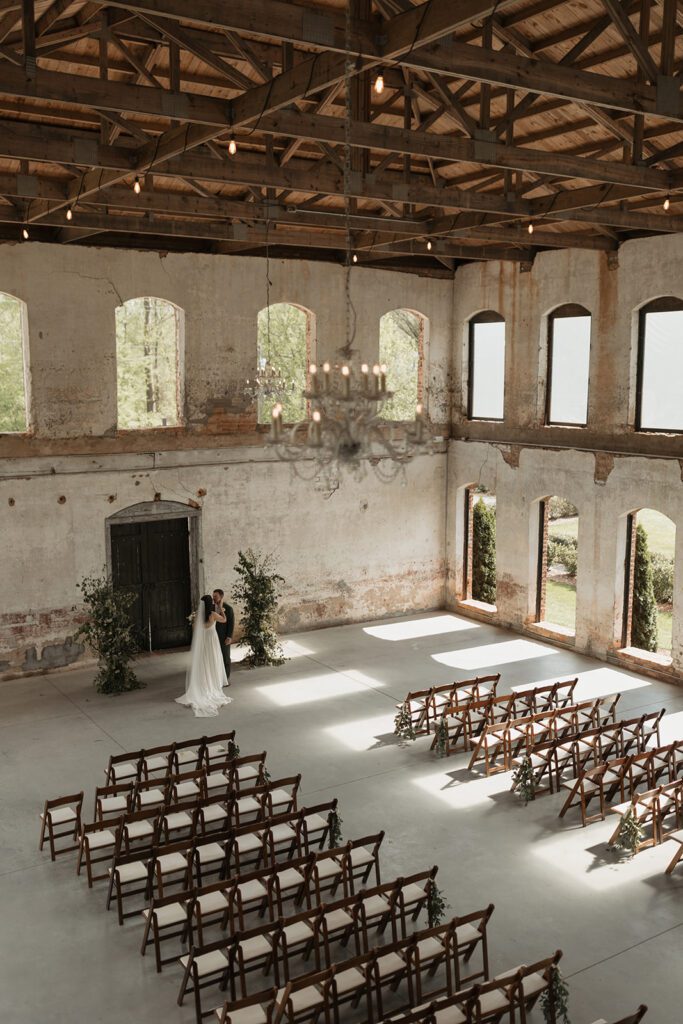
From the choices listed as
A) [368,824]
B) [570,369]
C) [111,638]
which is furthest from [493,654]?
[368,824]

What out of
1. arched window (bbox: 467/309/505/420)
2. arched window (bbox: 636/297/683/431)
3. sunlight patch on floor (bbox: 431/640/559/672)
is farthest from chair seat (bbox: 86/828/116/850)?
arched window (bbox: 467/309/505/420)

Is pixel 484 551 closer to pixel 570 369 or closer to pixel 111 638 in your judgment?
pixel 570 369

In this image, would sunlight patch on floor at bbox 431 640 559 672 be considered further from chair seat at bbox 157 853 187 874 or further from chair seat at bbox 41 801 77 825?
chair seat at bbox 157 853 187 874

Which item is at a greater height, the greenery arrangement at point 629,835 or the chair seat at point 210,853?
the chair seat at point 210,853

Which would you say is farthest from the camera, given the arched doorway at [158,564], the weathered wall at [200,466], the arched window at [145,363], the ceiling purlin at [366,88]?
the arched window at [145,363]

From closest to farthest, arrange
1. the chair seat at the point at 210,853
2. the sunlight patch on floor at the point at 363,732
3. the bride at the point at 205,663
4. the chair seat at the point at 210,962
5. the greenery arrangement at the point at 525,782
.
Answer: the chair seat at the point at 210,962 → the chair seat at the point at 210,853 → the greenery arrangement at the point at 525,782 → the sunlight patch on floor at the point at 363,732 → the bride at the point at 205,663

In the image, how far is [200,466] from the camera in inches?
686

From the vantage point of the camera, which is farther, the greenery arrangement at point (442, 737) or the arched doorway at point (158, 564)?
the arched doorway at point (158, 564)

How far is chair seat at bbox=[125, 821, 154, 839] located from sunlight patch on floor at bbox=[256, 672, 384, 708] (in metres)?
5.10

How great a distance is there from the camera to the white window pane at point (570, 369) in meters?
17.5

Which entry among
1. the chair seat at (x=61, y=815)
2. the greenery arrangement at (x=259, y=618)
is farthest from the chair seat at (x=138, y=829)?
the greenery arrangement at (x=259, y=618)

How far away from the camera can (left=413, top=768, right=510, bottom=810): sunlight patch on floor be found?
37.1 feet

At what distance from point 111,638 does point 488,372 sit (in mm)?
9717

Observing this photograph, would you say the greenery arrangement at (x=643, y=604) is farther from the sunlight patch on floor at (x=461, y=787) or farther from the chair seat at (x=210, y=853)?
the chair seat at (x=210, y=853)
